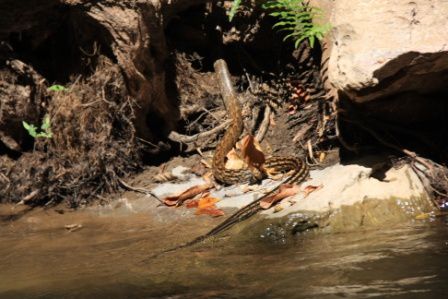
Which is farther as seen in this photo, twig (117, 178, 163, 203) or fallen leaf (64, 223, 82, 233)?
twig (117, 178, 163, 203)

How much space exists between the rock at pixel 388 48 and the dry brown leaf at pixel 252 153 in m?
1.63

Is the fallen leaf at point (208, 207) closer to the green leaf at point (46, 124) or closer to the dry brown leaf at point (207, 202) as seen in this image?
the dry brown leaf at point (207, 202)

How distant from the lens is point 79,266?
5.09 metres

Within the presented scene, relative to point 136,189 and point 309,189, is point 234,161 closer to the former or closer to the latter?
point 136,189

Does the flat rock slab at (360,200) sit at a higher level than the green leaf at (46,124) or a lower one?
lower

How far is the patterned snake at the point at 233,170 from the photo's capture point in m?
5.67

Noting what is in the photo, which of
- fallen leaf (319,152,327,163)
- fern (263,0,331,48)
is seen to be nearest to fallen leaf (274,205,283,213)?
fallen leaf (319,152,327,163)

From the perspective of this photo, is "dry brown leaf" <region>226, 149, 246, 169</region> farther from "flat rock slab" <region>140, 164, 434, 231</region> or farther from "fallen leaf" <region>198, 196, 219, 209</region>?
"flat rock slab" <region>140, 164, 434, 231</region>

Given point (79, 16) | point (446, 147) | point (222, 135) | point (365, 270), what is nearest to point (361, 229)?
point (365, 270)

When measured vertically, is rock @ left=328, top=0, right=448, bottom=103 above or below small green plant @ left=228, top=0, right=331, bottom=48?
below

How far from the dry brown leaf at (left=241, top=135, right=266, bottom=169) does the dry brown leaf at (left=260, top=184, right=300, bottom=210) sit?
77 cm

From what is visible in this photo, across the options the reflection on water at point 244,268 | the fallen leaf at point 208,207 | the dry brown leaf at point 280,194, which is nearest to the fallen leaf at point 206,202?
the fallen leaf at point 208,207

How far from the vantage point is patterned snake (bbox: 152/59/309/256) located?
18.6 feet

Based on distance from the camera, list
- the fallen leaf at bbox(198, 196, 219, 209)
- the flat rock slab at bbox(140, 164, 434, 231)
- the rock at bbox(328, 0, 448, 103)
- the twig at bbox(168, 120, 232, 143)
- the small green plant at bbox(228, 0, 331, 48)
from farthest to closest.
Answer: the twig at bbox(168, 120, 232, 143) < the small green plant at bbox(228, 0, 331, 48) < the fallen leaf at bbox(198, 196, 219, 209) < the flat rock slab at bbox(140, 164, 434, 231) < the rock at bbox(328, 0, 448, 103)
